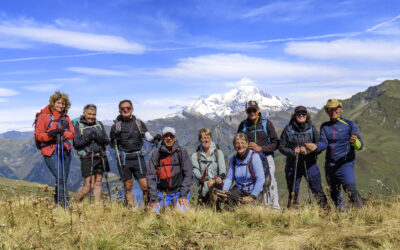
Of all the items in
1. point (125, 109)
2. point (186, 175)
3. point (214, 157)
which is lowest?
point (186, 175)

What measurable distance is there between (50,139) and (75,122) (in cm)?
93

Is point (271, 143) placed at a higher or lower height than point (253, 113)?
lower

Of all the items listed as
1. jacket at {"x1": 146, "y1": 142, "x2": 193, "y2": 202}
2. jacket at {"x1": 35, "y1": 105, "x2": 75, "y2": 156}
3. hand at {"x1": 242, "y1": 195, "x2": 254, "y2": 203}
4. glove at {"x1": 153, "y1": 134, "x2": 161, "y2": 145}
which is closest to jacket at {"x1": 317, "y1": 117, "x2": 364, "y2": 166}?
hand at {"x1": 242, "y1": 195, "x2": 254, "y2": 203}

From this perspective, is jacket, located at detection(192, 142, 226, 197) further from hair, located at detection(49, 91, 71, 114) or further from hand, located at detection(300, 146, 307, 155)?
hair, located at detection(49, 91, 71, 114)

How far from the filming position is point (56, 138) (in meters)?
7.98

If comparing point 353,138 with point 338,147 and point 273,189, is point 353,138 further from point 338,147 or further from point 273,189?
point 273,189

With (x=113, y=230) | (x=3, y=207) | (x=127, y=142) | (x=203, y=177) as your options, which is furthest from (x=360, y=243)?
(x=3, y=207)

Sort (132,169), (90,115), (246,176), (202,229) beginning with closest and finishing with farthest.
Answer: (202,229)
(246,176)
(90,115)
(132,169)

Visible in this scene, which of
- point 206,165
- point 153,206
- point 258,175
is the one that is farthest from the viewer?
point 206,165

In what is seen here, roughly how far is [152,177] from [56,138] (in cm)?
278

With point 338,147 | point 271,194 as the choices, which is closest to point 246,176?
point 271,194

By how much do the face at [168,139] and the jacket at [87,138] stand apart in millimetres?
1888

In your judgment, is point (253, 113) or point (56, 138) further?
point (253, 113)

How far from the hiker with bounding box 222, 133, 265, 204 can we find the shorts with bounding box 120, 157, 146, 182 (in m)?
2.64
